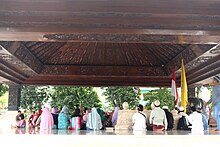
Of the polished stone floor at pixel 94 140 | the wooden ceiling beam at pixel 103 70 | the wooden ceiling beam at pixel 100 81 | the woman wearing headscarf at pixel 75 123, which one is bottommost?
the polished stone floor at pixel 94 140

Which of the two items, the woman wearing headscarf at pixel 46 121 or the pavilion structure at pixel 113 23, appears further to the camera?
the woman wearing headscarf at pixel 46 121

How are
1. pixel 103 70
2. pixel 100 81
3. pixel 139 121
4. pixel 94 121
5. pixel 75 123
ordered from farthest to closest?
pixel 100 81
pixel 103 70
pixel 75 123
pixel 94 121
pixel 139 121

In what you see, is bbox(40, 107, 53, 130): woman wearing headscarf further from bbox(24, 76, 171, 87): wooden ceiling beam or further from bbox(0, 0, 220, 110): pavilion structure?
bbox(24, 76, 171, 87): wooden ceiling beam

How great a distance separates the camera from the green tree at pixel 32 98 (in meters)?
18.6

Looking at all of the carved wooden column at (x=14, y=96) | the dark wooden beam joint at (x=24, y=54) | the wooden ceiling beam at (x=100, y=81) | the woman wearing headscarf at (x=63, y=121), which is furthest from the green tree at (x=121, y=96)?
the woman wearing headscarf at (x=63, y=121)

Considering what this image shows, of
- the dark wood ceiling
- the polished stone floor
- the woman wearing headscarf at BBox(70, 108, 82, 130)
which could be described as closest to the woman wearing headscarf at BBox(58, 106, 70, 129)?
the woman wearing headscarf at BBox(70, 108, 82, 130)

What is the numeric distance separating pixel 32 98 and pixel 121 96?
18.0 ft

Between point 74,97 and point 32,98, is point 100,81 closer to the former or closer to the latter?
point 74,97

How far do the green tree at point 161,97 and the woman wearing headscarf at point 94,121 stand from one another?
420 inches

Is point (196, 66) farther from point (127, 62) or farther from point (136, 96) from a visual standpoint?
point (136, 96)

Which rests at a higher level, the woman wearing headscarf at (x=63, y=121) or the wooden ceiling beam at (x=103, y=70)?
the wooden ceiling beam at (x=103, y=70)

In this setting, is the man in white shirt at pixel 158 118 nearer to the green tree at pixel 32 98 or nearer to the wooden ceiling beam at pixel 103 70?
the wooden ceiling beam at pixel 103 70

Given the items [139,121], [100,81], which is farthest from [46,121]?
[100,81]

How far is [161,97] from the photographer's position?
19.2 meters
